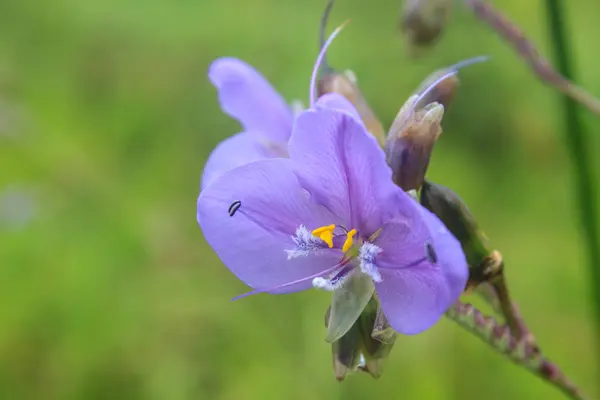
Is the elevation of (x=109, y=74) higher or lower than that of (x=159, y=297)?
higher

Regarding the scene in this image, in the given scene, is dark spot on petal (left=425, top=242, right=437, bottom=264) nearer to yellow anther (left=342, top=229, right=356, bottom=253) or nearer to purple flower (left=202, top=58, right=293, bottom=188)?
yellow anther (left=342, top=229, right=356, bottom=253)

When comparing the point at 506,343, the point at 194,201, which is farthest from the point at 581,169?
the point at 194,201

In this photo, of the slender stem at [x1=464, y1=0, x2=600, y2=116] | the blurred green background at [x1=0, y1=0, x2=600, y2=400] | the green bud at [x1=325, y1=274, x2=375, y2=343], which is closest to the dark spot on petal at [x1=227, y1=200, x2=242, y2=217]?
the green bud at [x1=325, y1=274, x2=375, y2=343]

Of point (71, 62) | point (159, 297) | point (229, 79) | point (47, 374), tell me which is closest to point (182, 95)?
point (71, 62)

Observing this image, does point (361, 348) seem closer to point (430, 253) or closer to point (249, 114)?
point (430, 253)

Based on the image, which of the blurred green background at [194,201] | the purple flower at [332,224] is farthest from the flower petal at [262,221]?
the blurred green background at [194,201]

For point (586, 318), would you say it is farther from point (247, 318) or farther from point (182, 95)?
point (182, 95)
